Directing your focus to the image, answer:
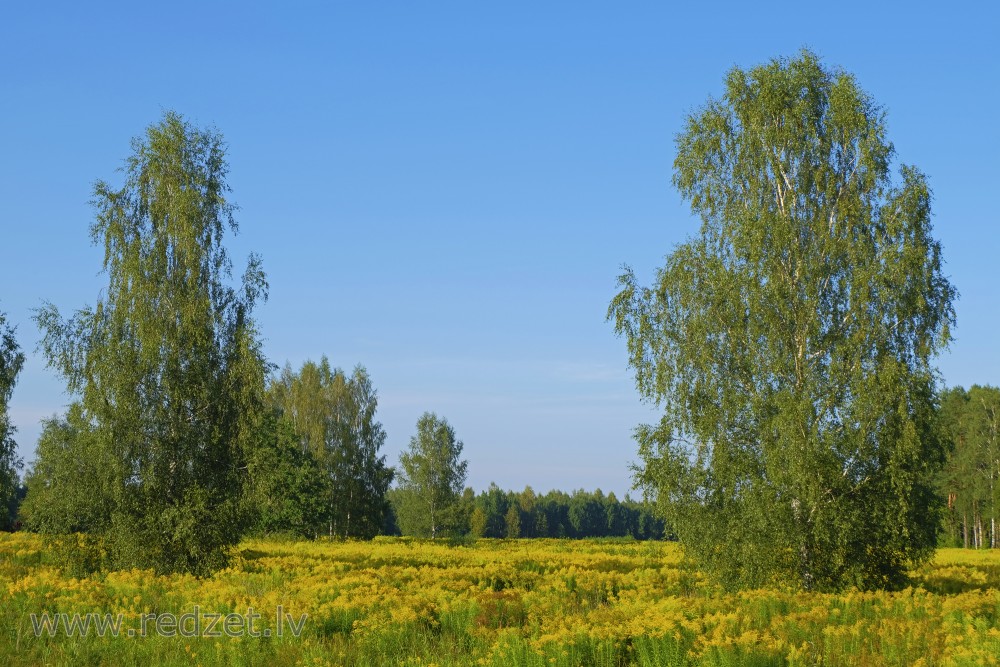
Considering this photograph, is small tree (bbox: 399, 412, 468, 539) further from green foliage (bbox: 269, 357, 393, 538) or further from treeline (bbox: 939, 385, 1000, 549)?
treeline (bbox: 939, 385, 1000, 549)

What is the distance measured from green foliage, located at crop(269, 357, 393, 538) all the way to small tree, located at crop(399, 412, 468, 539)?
8.35 meters

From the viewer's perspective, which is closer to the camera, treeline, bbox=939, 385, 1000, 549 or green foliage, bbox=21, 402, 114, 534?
green foliage, bbox=21, 402, 114, 534

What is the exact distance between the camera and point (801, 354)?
23.3 metres

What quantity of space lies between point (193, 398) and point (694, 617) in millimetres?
17272

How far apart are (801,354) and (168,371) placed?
57.8ft

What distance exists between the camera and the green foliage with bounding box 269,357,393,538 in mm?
60219

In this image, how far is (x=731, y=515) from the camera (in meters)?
22.8

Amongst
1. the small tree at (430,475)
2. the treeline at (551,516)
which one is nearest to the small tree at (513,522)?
the treeline at (551,516)

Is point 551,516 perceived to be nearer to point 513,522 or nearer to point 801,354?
point 513,522

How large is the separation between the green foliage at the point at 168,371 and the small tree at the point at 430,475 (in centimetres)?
4485

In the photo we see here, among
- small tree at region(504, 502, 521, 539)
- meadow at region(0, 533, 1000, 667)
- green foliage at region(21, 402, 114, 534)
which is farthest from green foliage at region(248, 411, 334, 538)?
small tree at region(504, 502, 521, 539)

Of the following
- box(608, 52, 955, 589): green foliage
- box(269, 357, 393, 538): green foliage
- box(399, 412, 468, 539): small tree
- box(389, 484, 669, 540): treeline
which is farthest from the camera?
box(389, 484, 669, 540): treeline

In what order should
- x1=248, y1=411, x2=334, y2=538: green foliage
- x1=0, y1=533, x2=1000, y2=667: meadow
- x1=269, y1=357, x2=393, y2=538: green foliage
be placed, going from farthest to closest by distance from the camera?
x1=269, y1=357, x2=393, y2=538: green foliage < x1=248, y1=411, x2=334, y2=538: green foliage < x1=0, y1=533, x2=1000, y2=667: meadow

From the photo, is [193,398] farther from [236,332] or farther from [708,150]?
[708,150]
